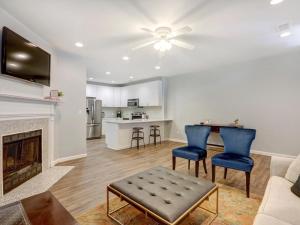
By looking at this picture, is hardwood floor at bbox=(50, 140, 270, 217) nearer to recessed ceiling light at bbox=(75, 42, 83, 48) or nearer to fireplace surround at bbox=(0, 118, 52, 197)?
fireplace surround at bbox=(0, 118, 52, 197)

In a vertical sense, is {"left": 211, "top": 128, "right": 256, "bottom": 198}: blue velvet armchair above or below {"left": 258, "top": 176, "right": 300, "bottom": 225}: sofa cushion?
above

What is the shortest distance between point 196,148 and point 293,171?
160 centimetres

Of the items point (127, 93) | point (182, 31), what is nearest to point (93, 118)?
point (127, 93)

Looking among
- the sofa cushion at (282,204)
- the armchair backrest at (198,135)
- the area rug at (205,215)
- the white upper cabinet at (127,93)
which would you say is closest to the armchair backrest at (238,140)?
the armchair backrest at (198,135)

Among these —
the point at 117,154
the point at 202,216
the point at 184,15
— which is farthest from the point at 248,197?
the point at 117,154

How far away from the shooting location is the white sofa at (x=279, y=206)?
121cm

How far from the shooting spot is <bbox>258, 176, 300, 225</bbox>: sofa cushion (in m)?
1.25

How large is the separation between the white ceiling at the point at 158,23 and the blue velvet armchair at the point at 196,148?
1.89m

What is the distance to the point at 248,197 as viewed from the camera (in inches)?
94.0

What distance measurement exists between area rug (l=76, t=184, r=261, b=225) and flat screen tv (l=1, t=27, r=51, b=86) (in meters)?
2.38

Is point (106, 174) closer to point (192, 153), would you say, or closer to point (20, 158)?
point (20, 158)

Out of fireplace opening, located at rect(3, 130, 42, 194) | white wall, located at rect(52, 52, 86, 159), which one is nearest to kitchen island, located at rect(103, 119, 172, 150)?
white wall, located at rect(52, 52, 86, 159)

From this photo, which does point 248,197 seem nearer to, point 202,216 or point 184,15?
point 202,216

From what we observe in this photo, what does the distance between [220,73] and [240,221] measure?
15.3 ft
